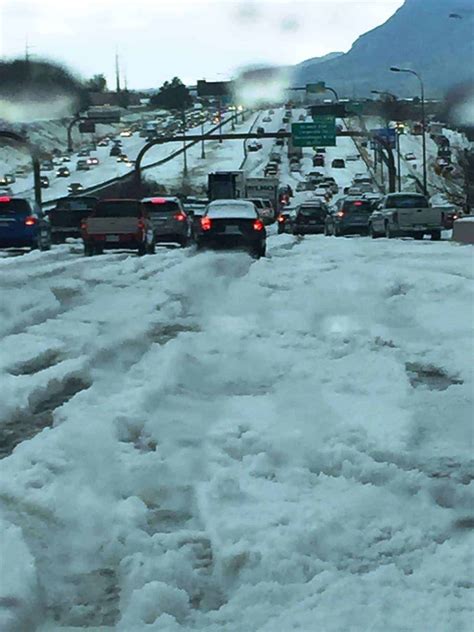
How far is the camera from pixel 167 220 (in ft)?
130

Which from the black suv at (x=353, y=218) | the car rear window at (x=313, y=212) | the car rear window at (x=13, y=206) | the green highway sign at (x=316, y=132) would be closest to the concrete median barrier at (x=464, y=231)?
the car rear window at (x=13, y=206)

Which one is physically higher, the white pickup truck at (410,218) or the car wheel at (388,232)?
the white pickup truck at (410,218)

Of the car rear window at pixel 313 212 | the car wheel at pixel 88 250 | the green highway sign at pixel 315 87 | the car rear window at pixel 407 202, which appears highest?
the green highway sign at pixel 315 87

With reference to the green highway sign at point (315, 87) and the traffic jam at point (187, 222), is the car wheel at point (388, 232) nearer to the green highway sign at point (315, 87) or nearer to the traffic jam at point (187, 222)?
the traffic jam at point (187, 222)

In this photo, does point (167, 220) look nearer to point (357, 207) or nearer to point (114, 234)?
point (114, 234)

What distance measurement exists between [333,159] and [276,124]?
100 ft

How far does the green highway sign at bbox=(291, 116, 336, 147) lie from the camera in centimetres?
7381

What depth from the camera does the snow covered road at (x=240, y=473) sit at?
529 centimetres

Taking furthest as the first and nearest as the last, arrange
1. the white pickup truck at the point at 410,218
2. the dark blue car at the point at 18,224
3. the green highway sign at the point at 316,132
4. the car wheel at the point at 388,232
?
1. the green highway sign at the point at 316,132
2. the car wheel at the point at 388,232
3. the white pickup truck at the point at 410,218
4. the dark blue car at the point at 18,224

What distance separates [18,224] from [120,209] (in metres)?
3.07

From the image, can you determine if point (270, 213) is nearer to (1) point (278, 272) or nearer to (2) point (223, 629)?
(1) point (278, 272)

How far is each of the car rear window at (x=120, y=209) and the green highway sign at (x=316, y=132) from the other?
132ft

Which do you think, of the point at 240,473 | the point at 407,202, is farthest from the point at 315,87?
the point at 240,473

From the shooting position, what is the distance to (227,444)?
8.23m
